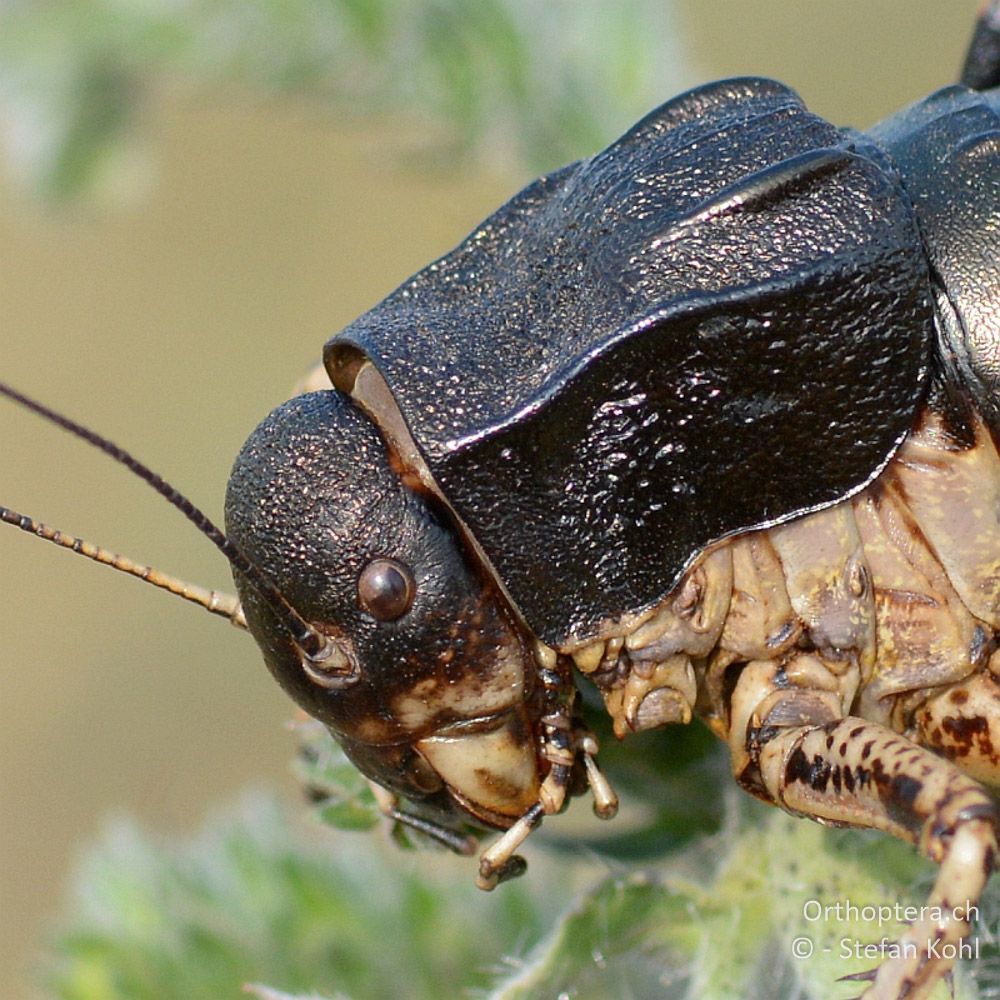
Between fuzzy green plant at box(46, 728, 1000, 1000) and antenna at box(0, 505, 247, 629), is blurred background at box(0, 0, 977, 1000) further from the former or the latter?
antenna at box(0, 505, 247, 629)

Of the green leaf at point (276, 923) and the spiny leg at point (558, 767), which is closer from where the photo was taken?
the spiny leg at point (558, 767)

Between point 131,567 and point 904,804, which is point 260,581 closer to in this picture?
point 131,567

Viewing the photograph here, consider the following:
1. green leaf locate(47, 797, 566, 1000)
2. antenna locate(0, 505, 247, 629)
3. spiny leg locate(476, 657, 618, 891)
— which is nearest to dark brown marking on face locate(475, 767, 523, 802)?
spiny leg locate(476, 657, 618, 891)

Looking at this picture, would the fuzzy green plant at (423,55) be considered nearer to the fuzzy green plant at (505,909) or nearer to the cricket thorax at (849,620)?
the cricket thorax at (849,620)

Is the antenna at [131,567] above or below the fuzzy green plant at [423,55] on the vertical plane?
below

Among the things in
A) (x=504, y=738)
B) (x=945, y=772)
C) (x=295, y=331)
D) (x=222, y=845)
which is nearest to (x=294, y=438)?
(x=504, y=738)

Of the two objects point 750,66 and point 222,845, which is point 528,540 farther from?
point 750,66

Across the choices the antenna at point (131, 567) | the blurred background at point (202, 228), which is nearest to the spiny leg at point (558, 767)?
the antenna at point (131, 567)

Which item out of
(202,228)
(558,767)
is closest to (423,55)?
(558,767)
